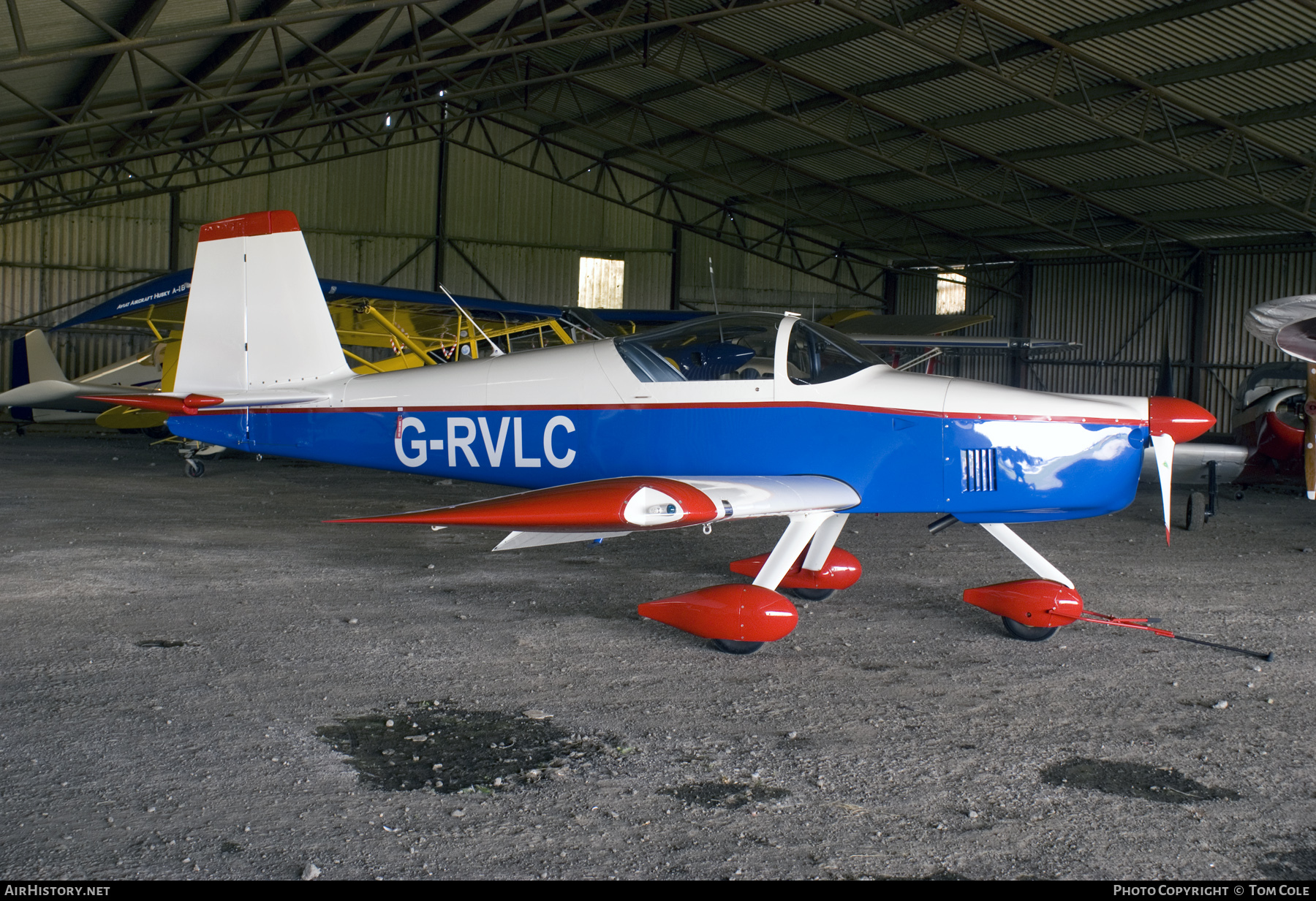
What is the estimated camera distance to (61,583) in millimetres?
6285

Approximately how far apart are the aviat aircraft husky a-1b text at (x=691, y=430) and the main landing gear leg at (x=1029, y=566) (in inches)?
0.5

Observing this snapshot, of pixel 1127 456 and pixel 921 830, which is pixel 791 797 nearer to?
pixel 921 830

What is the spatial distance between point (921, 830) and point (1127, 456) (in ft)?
9.34

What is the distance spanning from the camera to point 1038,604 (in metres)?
5.29

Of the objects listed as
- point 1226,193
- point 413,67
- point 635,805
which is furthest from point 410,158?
point 635,805

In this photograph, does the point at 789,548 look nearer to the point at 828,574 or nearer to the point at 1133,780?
the point at 828,574

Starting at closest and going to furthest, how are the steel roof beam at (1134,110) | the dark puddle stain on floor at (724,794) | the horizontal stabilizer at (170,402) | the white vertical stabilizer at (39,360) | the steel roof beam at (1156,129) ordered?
the dark puddle stain on floor at (724,794) < the horizontal stabilizer at (170,402) < the steel roof beam at (1156,129) < the steel roof beam at (1134,110) < the white vertical stabilizer at (39,360)

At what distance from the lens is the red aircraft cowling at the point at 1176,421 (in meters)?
5.10

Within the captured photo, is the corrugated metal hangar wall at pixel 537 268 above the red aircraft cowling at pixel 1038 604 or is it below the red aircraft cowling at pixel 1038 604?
above

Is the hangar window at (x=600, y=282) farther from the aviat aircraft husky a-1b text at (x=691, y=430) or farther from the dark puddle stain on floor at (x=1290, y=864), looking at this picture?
the dark puddle stain on floor at (x=1290, y=864)

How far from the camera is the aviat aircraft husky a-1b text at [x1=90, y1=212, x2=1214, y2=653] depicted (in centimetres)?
505

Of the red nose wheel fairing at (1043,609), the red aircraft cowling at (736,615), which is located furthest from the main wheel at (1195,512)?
the red aircraft cowling at (736,615)

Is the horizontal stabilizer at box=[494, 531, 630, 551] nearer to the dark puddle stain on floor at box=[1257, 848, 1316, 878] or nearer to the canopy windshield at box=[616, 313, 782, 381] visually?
the canopy windshield at box=[616, 313, 782, 381]

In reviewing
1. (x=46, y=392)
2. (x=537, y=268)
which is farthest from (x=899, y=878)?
(x=537, y=268)
